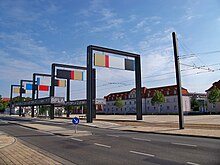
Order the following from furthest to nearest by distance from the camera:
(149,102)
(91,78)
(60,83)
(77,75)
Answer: (149,102)
(60,83)
(77,75)
(91,78)

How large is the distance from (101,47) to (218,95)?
43807 mm

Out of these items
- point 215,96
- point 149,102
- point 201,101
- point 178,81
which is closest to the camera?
point 178,81

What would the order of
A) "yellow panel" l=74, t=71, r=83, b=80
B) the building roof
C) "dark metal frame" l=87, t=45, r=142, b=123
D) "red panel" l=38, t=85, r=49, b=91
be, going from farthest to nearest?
the building roof, "red panel" l=38, t=85, r=49, b=91, "yellow panel" l=74, t=71, r=83, b=80, "dark metal frame" l=87, t=45, r=142, b=123

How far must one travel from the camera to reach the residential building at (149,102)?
85750mm

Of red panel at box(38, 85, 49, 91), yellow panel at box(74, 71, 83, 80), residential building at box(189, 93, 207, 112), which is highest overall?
yellow panel at box(74, 71, 83, 80)

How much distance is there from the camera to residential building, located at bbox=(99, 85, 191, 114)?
85750 mm

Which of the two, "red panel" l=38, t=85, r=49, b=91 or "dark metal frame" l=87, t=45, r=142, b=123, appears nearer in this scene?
"dark metal frame" l=87, t=45, r=142, b=123

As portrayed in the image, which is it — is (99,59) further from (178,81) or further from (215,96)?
(215,96)

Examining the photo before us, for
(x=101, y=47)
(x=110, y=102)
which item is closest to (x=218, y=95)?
(x=101, y=47)

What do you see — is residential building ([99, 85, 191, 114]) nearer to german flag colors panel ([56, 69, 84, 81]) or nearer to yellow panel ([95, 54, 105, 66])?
german flag colors panel ([56, 69, 84, 81])

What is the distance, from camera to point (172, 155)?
9062 mm

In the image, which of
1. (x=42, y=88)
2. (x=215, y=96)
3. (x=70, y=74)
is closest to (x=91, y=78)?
(x=70, y=74)

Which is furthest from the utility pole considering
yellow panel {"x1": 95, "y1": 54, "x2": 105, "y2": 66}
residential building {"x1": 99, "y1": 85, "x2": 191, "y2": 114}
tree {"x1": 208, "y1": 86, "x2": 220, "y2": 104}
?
residential building {"x1": 99, "y1": 85, "x2": 191, "y2": 114}

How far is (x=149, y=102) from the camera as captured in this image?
310 feet
